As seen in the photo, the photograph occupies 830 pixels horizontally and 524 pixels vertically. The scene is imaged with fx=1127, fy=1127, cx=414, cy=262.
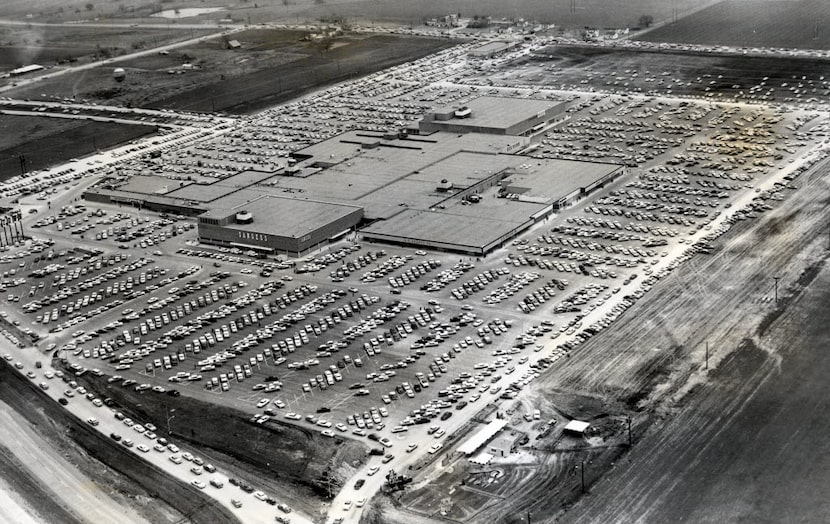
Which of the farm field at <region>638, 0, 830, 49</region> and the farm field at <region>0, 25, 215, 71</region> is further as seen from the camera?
the farm field at <region>0, 25, 215, 71</region>

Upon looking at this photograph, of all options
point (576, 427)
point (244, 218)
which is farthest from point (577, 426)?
point (244, 218)

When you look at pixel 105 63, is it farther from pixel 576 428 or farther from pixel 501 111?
pixel 576 428

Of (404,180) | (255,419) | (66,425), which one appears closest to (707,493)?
(255,419)

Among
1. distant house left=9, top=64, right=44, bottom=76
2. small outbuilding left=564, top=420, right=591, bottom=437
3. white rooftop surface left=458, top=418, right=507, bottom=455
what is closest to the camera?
white rooftop surface left=458, top=418, right=507, bottom=455

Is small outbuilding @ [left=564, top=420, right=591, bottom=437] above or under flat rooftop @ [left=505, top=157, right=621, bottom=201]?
above

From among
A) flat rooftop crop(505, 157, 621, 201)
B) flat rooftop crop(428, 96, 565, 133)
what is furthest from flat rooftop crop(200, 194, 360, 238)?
flat rooftop crop(428, 96, 565, 133)

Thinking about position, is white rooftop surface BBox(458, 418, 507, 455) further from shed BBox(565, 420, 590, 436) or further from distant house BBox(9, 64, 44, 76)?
distant house BBox(9, 64, 44, 76)

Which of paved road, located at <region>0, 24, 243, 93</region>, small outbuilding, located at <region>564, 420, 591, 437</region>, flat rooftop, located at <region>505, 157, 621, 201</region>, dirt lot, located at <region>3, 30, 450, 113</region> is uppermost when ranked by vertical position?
small outbuilding, located at <region>564, 420, 591, 437</region>
